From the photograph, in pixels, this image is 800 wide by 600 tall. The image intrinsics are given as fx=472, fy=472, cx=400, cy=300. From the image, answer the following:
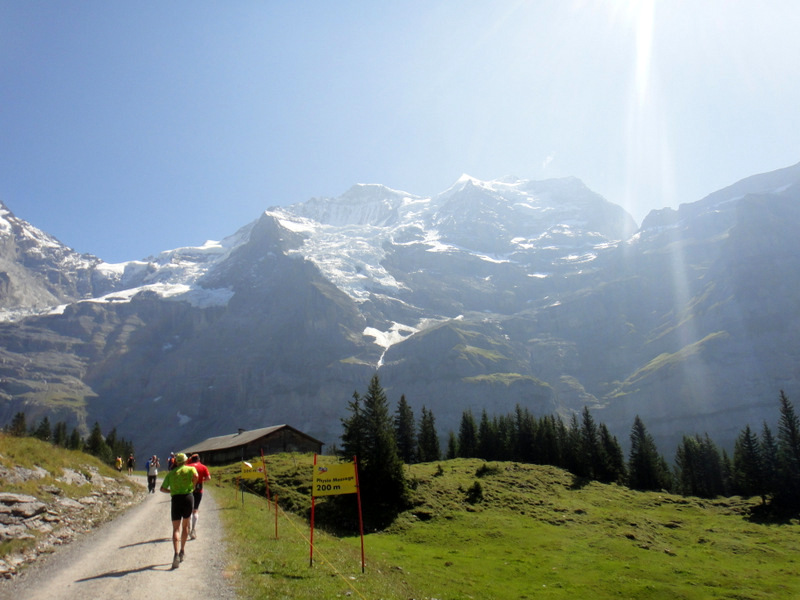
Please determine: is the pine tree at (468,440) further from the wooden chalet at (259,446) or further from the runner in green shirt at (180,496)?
the runner in green shirt at (180,496)

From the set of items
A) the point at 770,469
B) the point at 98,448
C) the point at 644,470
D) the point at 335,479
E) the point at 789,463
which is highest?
the point at 335,479

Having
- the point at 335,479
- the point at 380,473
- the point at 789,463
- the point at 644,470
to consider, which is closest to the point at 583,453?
the point at 644,470

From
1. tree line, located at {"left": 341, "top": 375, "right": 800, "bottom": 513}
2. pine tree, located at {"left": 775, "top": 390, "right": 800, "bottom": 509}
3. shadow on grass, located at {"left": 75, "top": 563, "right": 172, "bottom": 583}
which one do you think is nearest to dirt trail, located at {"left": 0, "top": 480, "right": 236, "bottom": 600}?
shadow on grass, located at {"left": 75, "top": 563, "right": 172, "bottom": 583}

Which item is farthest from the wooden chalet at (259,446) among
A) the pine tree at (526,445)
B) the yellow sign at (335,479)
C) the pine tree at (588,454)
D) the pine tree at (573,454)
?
the yellow sign at (335,479)

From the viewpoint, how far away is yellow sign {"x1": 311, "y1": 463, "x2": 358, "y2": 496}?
55.9 feet

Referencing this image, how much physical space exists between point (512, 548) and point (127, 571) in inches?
890

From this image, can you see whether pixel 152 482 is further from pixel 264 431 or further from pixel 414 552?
pixel 264 431

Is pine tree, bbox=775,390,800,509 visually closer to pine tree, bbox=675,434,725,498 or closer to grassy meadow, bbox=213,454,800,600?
grassy meadow, bbox=213,454,800,600

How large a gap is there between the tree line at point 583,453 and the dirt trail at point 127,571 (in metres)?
20.4

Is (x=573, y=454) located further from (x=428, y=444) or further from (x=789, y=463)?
(x=428, y=444)

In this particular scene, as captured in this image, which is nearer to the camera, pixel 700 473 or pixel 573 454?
pixel 573 454

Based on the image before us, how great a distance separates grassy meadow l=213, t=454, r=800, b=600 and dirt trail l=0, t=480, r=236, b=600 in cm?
92

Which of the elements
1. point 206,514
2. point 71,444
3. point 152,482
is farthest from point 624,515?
point 71,444

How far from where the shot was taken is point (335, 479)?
1728cm
